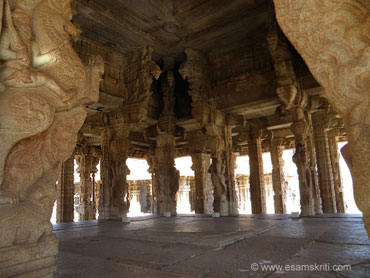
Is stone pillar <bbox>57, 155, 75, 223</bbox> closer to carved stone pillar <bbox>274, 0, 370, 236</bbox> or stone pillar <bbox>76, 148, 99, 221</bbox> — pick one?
stone pillar <bbox>76, 148, 99, 221</bbox>

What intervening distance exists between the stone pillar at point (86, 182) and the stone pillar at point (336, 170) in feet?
38.3

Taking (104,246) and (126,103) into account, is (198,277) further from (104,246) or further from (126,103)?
(126,103)

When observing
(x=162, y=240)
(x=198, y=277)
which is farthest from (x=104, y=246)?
(x=198, y=277)

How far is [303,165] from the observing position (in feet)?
22.4

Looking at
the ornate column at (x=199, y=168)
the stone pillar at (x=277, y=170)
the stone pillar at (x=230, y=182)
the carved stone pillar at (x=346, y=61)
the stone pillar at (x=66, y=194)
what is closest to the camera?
the carved stone pillar at (x=346, y=61)

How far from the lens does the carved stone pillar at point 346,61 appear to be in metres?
1.44

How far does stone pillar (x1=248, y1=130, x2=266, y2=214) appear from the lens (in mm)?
11164

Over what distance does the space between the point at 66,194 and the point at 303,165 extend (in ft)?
32.4

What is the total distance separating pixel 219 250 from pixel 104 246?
4.89 ft

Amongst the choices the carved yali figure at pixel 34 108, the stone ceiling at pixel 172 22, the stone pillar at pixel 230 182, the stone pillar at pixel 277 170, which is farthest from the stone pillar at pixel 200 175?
the carved yali figure at pixel 34 108

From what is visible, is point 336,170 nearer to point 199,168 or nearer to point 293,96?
point 199,168

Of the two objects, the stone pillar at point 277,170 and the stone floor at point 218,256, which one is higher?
the stone pillar at point 277,170

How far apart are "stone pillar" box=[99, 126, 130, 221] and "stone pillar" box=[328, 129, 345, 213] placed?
326 inches

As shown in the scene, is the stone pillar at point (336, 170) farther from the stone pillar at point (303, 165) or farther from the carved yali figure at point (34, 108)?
the carved yali figure at point (34, 108)
